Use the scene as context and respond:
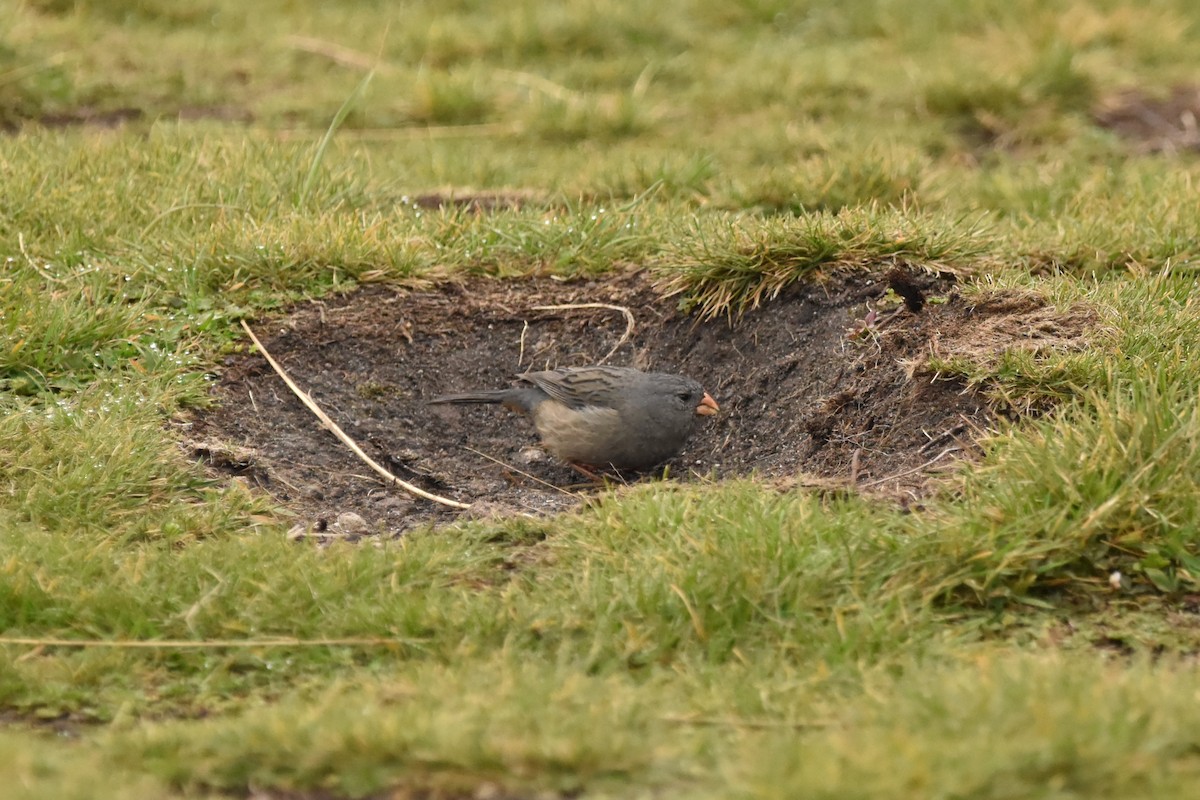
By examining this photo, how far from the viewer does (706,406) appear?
18.8ft

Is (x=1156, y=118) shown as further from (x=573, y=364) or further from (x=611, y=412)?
(x=611, y=412)

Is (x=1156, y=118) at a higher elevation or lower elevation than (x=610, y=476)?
higher

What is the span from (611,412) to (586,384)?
25 centimetres

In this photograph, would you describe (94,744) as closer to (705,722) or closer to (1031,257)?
(705,722)

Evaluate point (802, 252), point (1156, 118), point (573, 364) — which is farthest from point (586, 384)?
point (1156, 118)

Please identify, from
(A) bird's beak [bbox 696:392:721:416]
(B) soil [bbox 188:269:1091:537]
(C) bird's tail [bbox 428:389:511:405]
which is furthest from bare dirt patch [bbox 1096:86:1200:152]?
(C) bird's tail [bbox 428:389:511:405]

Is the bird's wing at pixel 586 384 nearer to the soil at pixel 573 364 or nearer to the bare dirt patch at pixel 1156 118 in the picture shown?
the soil at pixel 573 364

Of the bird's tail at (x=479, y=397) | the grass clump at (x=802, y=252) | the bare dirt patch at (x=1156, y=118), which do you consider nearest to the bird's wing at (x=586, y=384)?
the bird's tail at (x=479, y=397)

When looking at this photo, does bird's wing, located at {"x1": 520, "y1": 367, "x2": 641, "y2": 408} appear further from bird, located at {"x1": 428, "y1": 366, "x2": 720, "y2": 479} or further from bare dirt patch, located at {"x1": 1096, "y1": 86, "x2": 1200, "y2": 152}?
bare dirt patch, located at {"x1": 1096, "y1": 86, "x2": 1200, "y2": 152}

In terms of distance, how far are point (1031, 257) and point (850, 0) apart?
224 inches

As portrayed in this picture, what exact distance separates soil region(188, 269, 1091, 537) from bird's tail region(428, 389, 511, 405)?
0.43ft

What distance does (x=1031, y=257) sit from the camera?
6.37 meters

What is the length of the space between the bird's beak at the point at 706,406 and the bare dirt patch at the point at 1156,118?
4458 millimetres

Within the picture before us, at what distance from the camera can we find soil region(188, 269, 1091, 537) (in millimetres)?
5215
